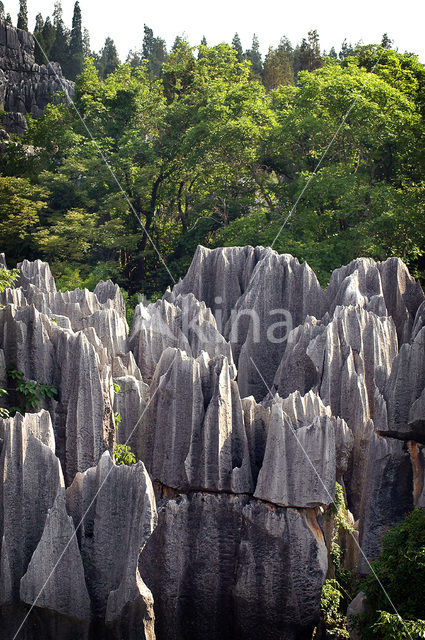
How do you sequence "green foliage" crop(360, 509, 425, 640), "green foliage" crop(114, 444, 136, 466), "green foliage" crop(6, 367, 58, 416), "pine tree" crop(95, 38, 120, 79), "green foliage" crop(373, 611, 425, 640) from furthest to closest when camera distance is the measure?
1. "pine tree" crop(95, 38, 120, 79)
2. "green foliage" crop(6, 367, 58, 416)
3. "green foliage" crop(114, 444, 136, 466)
4. "green foliage" crop(360, 509, 425, 640)
5. "green foliage" crop(373, 611, 425, 640)

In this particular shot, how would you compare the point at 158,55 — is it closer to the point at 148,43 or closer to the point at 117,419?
the point at 148,43

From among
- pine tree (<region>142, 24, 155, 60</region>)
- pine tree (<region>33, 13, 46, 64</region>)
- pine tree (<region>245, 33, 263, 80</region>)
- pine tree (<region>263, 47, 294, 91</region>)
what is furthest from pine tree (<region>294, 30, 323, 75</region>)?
pine tree (<region>142, 24, 155, 60</region>)

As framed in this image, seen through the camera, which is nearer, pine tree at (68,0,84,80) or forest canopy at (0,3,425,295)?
forest canopy at (0,3,425,295)

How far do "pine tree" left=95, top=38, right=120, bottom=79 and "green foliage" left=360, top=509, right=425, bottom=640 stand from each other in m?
65.4

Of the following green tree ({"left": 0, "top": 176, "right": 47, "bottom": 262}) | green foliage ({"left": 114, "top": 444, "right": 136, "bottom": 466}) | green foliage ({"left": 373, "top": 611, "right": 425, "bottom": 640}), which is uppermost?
green tree ({"left": 0, "top": 176, "right": 47, "bottom": 262})

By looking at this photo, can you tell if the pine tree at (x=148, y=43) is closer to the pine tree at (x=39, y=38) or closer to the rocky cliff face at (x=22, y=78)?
the pine tree at (x=39, y=38)

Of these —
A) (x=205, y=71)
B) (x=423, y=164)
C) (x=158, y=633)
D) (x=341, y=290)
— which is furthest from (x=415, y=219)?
(x=158, y=633)

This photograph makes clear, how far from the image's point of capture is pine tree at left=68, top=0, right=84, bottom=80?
68.2 metres

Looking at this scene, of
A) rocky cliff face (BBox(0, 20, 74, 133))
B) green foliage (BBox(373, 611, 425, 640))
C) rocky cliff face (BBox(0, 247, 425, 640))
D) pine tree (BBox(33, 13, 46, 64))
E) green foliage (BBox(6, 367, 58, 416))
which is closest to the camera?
green foliage (BBox(373, 611, 425, 640))

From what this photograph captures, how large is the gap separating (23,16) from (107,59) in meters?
13.9

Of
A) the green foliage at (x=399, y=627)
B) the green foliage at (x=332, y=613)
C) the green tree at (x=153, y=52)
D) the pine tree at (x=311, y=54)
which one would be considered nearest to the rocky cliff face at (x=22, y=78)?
the green tree at (x=153, y=52)

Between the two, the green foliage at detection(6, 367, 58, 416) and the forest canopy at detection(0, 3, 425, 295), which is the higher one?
the forest canopy at detection(0, 3, 425, 295)

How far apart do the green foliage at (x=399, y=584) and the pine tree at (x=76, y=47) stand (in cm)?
6348

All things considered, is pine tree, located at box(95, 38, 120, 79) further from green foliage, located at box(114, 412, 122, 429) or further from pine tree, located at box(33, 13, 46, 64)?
green foliage, located at box(114, 412, 122, 429)
